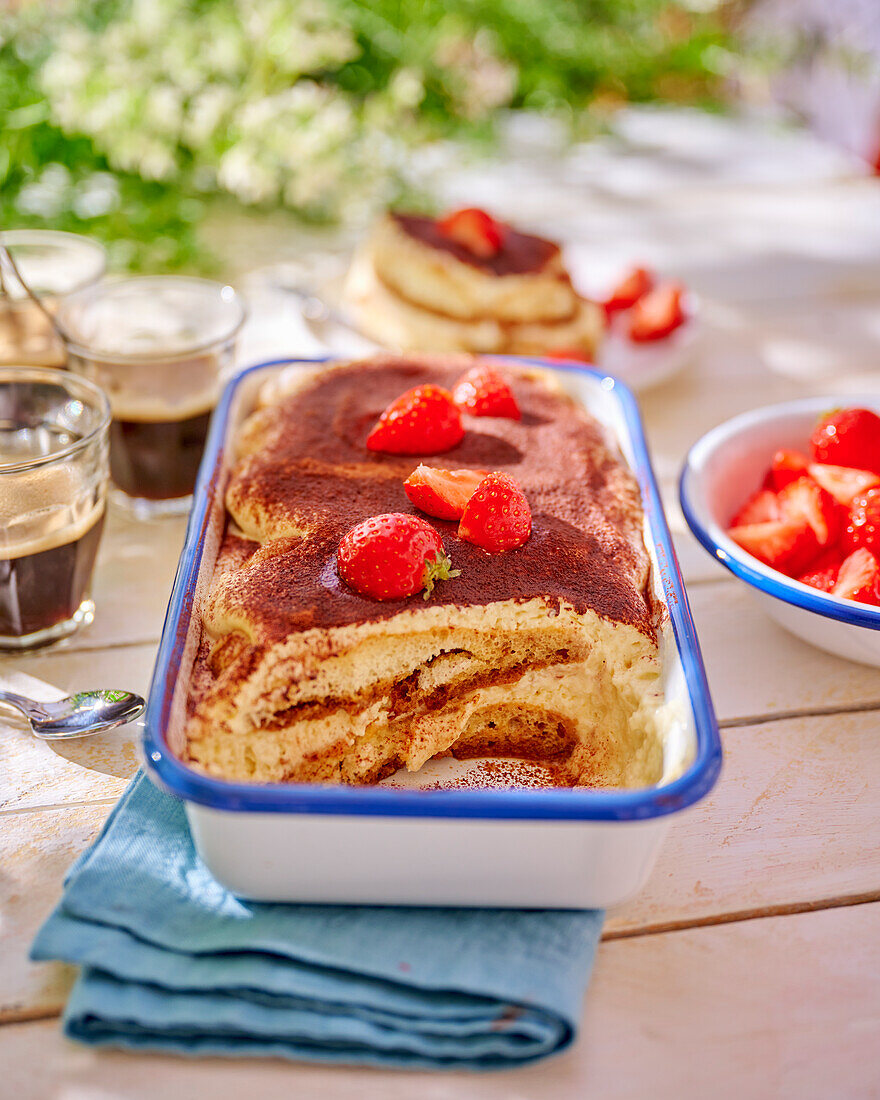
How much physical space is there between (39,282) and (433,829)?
210cm

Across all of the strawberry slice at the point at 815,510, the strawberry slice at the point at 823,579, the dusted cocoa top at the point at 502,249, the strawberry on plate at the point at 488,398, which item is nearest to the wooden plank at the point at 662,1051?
the strawberry slice at the point at 823,579

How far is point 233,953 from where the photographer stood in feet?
4.48

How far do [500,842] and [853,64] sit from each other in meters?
5.49

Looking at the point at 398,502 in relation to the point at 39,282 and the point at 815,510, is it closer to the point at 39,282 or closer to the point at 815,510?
the point at 815,510

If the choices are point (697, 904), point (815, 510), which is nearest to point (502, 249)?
point (815, 510)

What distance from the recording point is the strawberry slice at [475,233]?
10.2 ft

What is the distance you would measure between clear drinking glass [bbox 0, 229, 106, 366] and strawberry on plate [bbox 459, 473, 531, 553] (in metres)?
1.33

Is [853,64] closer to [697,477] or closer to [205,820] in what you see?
[697,477]

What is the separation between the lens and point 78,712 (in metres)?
1.80

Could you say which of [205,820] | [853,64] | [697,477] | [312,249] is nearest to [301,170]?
[312,249]

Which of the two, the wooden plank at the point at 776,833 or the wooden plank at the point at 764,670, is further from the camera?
the wooden plank at the point at 764,670

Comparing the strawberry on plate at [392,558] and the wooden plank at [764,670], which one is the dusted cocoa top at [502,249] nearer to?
the wooden plank at [764,670]

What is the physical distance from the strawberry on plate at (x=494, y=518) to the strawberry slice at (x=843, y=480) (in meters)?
0.69

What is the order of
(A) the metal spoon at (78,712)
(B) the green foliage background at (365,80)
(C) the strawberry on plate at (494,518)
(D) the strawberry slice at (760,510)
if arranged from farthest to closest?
1. (B) the green foliage background at (365,80)
2. (D) the strawberry slice at (760,510)
3. (A) the metal spoon at (78,712)
4. (C) the strawberry on plate at (494,518)
